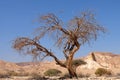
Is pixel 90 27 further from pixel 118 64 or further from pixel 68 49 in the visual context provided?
pixel 118 64

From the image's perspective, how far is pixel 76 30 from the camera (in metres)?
30.5

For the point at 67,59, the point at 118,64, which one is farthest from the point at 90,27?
the point at 118,64

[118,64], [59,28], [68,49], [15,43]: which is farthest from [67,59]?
[118,64]

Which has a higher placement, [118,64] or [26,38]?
[118,64]

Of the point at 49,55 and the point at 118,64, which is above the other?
→ the point at 118,64

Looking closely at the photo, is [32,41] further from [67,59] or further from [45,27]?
[67,59]

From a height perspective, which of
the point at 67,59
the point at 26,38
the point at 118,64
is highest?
the point at 118,64

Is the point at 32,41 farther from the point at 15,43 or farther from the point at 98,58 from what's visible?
the point at 98,58

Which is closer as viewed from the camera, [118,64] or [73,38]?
[73,38]

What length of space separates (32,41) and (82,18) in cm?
506

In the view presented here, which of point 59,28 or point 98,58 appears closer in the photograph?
point 59,28

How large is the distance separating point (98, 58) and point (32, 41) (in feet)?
193

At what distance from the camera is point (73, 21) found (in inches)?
1195

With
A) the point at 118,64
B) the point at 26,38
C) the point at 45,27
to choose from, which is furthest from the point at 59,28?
the point at 118,64
